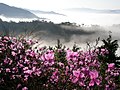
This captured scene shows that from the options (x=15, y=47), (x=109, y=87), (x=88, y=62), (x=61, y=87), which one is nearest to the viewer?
(x=109, y=87)

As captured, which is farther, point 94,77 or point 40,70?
point 40,70

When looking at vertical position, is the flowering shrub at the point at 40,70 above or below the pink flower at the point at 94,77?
below

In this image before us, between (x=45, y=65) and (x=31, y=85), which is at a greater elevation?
(x=45, y=65)

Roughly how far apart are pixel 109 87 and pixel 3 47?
3.57 metres

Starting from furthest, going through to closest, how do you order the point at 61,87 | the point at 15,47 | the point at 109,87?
the point at 15,47 < the point at 61,87 < the point at 109,87

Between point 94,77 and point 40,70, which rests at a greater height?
point 94,77

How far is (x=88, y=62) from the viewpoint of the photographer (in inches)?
351

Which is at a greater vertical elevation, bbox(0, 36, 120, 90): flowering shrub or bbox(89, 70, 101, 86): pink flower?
bbox(89, 70, 101, 86): pink flower

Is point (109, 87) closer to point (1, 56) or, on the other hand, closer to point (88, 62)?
point (88, 62)

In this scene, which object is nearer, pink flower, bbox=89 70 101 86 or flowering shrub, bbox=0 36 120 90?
pink flower, bbox=89 70 101 86

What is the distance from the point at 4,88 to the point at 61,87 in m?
1.56

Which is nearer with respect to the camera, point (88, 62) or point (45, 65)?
point (45, 65)

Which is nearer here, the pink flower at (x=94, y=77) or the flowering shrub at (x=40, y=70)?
the pink flower at (x=94, y=77)

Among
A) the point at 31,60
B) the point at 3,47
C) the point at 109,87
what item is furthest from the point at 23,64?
the point at 109,87
